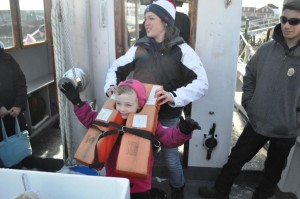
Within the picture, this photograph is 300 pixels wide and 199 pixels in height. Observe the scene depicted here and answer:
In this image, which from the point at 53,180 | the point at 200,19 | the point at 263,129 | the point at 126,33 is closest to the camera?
the point at 53,180

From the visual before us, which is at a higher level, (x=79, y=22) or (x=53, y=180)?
(x=79, y=22)

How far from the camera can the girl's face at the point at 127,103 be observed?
70.1 inches

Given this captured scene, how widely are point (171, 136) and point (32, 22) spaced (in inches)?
141

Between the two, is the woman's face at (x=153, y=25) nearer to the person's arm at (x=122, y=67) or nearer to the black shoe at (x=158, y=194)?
the person's arm at (x=122, y=67)

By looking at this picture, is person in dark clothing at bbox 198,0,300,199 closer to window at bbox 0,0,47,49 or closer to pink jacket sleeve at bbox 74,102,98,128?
pink jacket sleeve at bbox 74,102,98,128

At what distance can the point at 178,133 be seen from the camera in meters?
1.69

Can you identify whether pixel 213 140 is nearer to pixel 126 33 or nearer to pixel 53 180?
pixel 126 33

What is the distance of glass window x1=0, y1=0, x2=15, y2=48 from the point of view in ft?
12.0

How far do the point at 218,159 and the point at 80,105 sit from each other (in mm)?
1699

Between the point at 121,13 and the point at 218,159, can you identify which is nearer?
the point at 121,13

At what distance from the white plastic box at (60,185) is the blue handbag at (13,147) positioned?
1883mm

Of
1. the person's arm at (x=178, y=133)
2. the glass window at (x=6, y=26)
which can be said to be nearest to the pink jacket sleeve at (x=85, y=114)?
the person's arm at (x=178, y=133)

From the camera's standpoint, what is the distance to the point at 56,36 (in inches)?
73.0

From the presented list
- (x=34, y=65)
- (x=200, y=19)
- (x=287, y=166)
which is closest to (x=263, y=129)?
(x=287, y=166)
